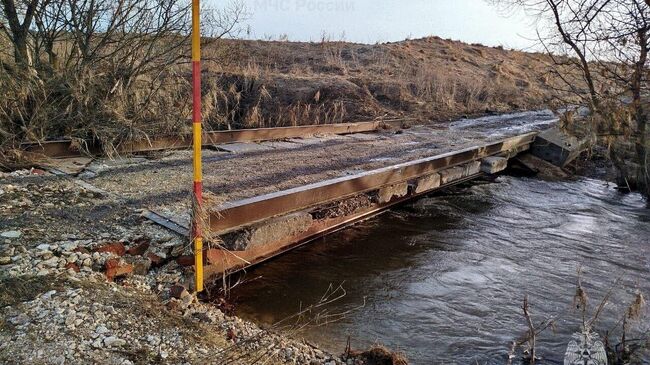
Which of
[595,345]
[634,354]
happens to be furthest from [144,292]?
[634,354]

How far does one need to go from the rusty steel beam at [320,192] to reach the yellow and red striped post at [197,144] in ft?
→ 1.38

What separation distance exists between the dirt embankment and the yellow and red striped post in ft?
18.9

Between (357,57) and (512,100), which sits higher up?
(357,57)

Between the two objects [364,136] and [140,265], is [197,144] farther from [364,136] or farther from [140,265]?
[364,136]

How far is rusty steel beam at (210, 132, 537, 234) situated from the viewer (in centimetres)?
451

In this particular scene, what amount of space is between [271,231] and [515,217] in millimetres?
4342

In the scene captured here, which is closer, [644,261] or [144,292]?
[144,292]

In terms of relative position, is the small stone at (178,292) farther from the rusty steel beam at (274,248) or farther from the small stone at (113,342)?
the small stone at (113,342)

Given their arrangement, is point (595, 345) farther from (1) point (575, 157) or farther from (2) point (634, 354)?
(1) point (575, 157)

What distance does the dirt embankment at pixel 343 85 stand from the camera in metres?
12.1

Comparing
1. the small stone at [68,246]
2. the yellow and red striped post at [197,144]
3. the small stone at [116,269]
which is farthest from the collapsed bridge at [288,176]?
the small stone at [68,246]

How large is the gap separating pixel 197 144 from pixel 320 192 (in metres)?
2.29

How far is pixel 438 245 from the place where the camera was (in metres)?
6.11

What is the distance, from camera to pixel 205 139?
26.9 ft
